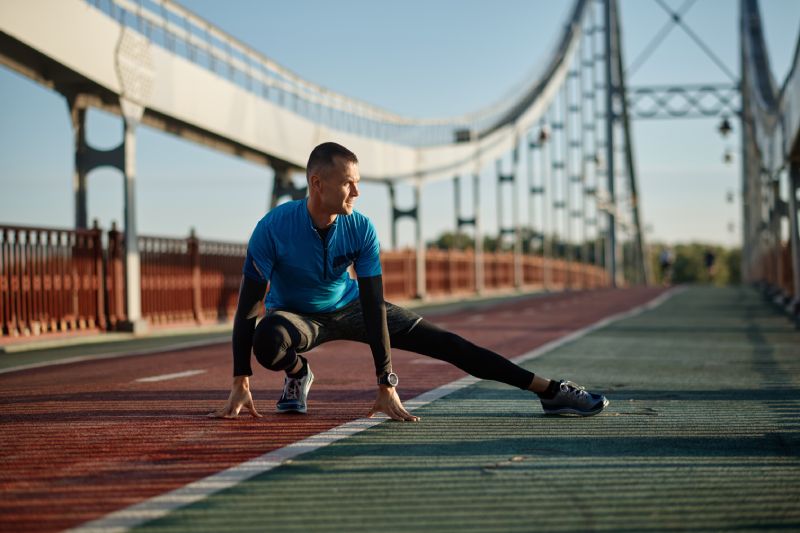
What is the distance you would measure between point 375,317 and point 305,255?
1.42 ft

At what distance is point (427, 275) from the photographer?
35.1 m

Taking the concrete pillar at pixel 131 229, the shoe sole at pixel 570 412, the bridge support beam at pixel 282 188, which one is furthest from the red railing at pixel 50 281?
the bridge support beam at pixel 282 188

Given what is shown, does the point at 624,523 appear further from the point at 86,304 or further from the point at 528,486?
the point at 86,304

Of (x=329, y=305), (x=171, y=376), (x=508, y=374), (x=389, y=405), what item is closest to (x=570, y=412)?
(x=508, y=374)

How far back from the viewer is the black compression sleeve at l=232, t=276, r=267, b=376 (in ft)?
17.1

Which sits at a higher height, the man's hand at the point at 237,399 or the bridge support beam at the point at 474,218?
the bridge support beam at the point at 474,218

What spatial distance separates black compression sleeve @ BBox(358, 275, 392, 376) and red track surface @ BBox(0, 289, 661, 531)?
1.29 feet

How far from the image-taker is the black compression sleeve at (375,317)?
17.1 feet

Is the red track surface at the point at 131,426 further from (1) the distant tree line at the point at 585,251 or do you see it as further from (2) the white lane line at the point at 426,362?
(1) the distant tree line at the point at 585,251

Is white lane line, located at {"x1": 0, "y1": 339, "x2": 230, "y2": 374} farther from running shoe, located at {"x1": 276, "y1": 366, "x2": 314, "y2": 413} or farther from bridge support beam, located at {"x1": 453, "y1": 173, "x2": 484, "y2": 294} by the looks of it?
bridge support beam, located at {"x1": 453, "y1": 173, "x2": 484, "y2": 294}

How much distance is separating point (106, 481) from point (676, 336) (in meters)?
10.6

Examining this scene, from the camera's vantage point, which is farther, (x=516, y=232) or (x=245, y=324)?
(x=516, y=232)

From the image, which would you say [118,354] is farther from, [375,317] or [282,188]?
[282,188]

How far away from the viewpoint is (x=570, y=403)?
5.43 m
